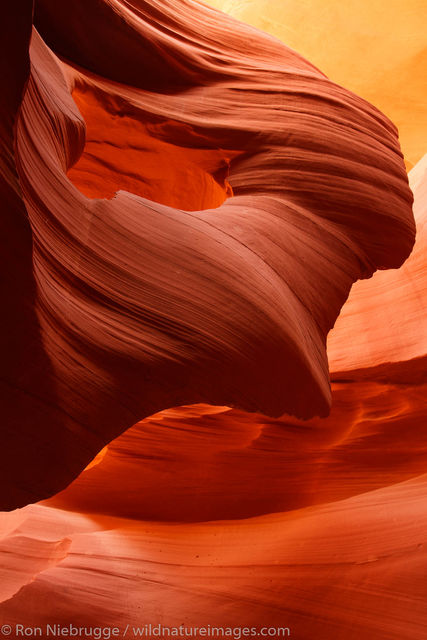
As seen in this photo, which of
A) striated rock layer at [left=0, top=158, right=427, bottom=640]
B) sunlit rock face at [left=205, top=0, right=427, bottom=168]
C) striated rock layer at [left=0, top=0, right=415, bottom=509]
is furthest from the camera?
sunlit rock face at [left=205, top=0, right=427, bottom=168]

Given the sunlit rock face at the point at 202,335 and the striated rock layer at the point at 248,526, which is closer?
the sunlit rock face at the point at 202,335

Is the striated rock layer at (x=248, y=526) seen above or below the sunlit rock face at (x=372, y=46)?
below

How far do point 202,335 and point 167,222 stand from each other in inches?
13.1

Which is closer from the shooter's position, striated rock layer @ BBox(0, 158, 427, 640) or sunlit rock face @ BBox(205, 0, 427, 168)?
striated rock layer @ BBox(0, 158, 427, 640)

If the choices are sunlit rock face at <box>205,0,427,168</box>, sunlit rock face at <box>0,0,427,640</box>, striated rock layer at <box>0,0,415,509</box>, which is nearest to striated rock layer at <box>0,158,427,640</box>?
sunlit rock face at <box>0,0,427,640</box>

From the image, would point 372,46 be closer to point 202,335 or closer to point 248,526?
point 248,526

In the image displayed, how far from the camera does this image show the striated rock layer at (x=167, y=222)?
1.28 meters

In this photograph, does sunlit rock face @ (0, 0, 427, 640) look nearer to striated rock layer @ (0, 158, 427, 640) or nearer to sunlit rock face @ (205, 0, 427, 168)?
striated rock layer @ (0, 158, 427, 640)

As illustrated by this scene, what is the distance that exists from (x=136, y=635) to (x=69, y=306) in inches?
58.7

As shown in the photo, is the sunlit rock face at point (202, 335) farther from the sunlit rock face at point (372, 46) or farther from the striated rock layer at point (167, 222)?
the sunlit rock face at point (372, 46)

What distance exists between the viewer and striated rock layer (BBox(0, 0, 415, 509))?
4.21ft

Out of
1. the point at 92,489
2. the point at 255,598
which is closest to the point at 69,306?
the point at 255,598

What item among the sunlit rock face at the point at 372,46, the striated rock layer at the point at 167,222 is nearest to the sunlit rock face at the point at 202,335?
the striated rock layer at the point at 167,222

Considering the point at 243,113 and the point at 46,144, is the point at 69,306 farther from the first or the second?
the point at 243,113
